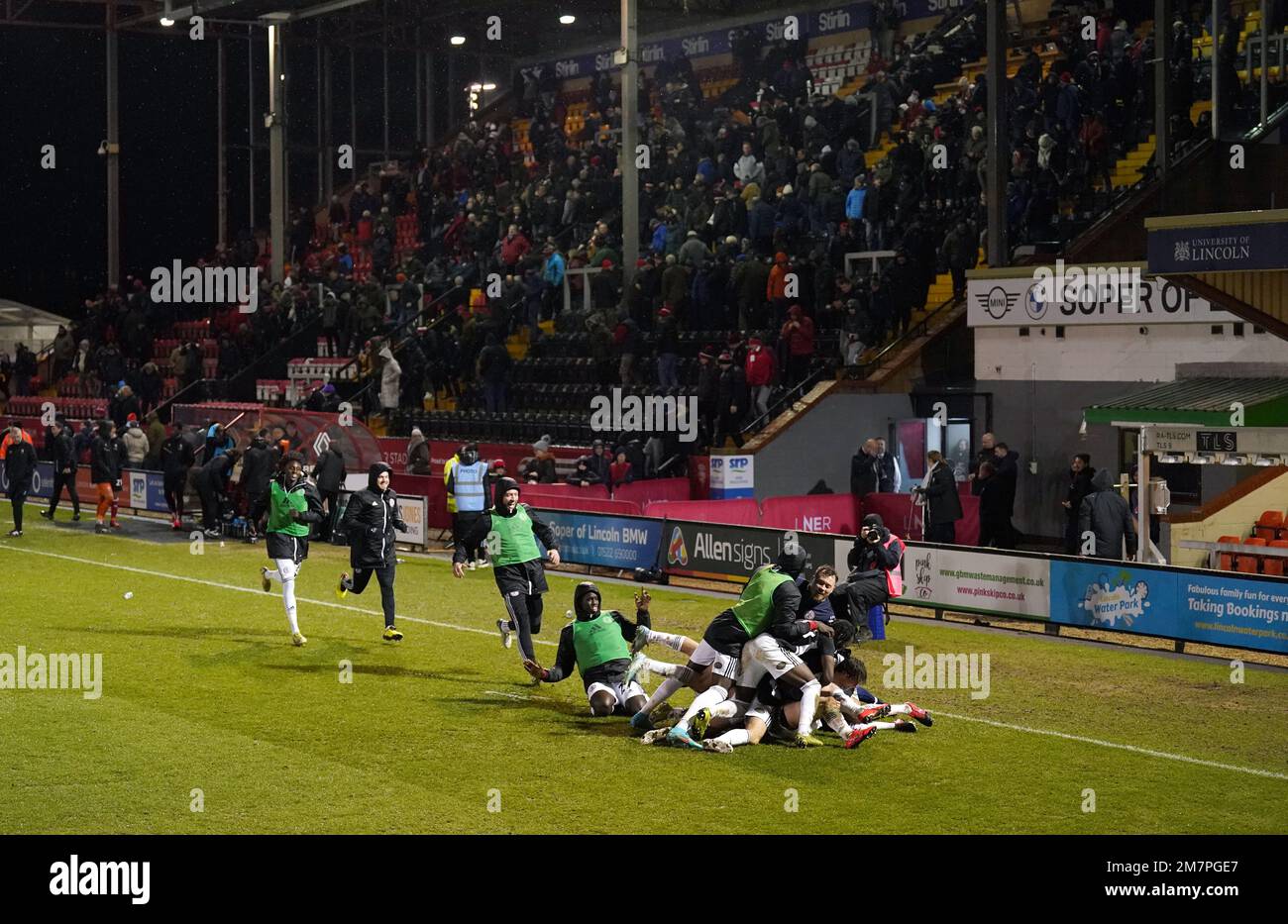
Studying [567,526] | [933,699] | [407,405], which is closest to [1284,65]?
[567,526]

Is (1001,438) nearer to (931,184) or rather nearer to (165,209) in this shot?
(931,184)

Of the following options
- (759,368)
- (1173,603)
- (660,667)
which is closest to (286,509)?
(660,667)

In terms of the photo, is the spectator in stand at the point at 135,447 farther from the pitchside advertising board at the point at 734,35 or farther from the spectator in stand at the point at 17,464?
the pitchside advertising board at the point at 734,35

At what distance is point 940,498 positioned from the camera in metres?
25.2

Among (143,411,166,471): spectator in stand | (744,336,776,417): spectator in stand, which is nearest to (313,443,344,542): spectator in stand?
(744,336,776,417): spectator in stand

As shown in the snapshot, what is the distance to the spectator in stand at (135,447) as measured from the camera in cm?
3519

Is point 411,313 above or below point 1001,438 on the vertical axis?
above

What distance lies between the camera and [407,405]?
125ft

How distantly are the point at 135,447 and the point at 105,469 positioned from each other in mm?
4349

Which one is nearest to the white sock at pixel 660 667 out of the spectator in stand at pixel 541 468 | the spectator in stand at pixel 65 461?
the spectator in stand at pixel 541 468

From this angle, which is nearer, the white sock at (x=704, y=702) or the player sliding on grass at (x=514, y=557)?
the white sock at (x=704, y=702)

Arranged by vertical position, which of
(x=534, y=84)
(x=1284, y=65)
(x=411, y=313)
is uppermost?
(x=534, y=84)

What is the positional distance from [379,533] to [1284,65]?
17.2 meters

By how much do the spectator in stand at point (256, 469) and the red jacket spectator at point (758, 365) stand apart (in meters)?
8.26
